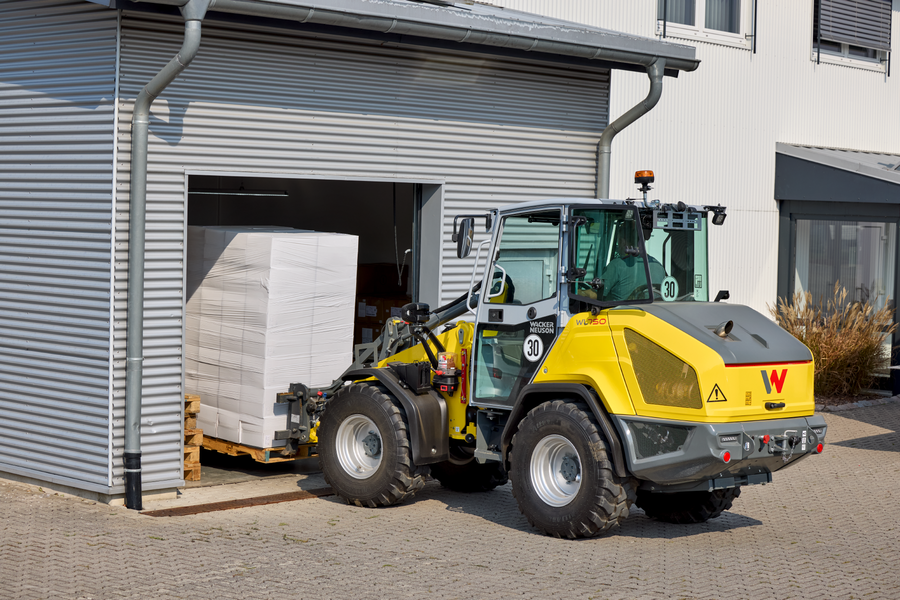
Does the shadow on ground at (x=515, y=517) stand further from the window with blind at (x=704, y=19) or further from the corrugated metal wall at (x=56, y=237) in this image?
the window with blind at (x=704, y=19)

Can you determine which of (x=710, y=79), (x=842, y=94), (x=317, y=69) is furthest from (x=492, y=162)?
(x=842, y=94)

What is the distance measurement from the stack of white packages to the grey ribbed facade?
740mm

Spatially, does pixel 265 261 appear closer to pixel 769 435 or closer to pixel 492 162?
pixel 492 162

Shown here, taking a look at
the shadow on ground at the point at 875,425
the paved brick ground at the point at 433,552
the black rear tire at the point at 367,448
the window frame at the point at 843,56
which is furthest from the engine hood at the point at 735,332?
the window frame at the point at 843,56

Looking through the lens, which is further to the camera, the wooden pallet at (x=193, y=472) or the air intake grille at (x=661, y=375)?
the wooden pallet at (x=193, y=472)

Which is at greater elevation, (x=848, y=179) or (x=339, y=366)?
(x=848, y=179)

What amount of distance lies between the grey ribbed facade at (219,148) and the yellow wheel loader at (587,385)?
172 centimetres

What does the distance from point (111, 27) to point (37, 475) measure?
3.86 meters

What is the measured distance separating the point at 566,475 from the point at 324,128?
13.3 feet

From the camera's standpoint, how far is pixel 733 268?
17.2m

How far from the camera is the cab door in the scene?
824cm

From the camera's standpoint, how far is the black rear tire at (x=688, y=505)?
863cm

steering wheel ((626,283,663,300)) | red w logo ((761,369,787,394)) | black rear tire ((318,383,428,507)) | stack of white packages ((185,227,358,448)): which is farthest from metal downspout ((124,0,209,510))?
red w logo ((761,369,787,394))

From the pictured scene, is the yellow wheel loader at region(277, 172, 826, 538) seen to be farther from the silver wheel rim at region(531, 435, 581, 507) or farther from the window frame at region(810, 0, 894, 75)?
the window frame at region(810, 0, 894, 75)
